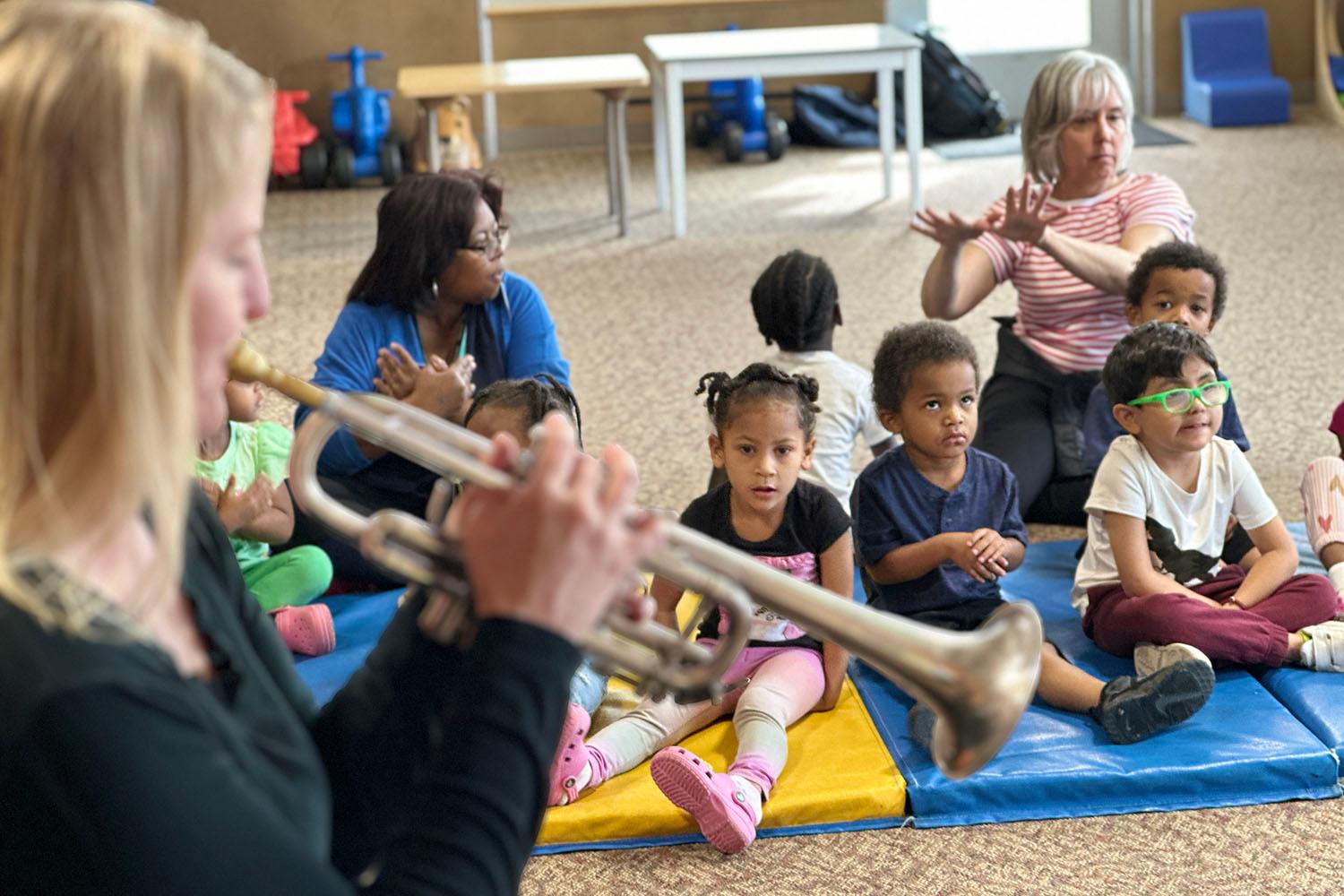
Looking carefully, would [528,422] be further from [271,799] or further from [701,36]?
[701,36]

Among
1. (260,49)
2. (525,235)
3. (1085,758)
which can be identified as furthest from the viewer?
(260,49)

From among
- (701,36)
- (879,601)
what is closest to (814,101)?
(701,36)

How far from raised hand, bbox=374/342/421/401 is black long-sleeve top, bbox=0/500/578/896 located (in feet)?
5.57

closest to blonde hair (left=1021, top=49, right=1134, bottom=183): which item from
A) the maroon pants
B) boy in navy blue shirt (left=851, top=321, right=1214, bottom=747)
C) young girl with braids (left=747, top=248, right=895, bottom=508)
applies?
young girl with braids (left=747, top=248, right=895, bottom=508)

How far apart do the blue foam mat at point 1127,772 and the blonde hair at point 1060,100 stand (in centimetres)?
155

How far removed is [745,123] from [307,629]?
582cm

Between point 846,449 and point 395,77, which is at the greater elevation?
point 395,77

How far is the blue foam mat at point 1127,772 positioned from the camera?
219cm

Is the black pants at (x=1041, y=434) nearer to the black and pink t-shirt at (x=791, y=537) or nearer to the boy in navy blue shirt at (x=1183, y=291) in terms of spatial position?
the boy in navy blue shirt at (x=1183, y=291)

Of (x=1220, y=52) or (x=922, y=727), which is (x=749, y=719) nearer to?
(x=922, y=727)

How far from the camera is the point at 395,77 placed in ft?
27.2

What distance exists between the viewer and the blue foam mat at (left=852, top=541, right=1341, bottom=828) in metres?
2.19

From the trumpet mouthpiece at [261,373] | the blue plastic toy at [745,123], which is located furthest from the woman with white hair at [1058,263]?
the blue plastic toy at [745,123]

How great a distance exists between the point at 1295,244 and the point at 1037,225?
2842 millimetres
